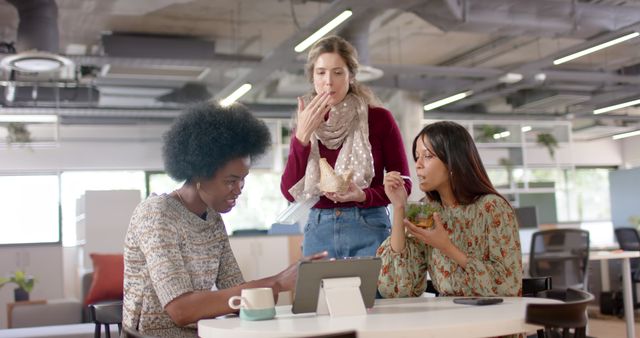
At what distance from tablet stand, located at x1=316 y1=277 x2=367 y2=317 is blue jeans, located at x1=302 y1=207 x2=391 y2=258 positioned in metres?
0.68

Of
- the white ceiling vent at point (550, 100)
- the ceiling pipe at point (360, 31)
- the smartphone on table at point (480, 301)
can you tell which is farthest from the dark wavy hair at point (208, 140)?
the white ceiling vent at point (550, 100)

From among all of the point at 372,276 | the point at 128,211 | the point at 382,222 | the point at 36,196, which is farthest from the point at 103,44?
the point at 372,276

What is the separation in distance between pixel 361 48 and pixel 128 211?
125 inches

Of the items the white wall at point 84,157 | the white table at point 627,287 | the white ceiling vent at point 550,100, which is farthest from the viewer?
the white ceiling vent at point 550,100

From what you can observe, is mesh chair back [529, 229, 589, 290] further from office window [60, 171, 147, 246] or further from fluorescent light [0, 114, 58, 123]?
office window [60, 171, 147, 246]

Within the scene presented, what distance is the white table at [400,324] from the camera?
1.50 metres

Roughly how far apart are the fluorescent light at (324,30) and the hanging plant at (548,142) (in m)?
6.60

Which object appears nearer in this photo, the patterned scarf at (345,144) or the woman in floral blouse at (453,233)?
the woman in floral blouse at (453,233)

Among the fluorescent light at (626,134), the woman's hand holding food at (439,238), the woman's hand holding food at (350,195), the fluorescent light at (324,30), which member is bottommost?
the woman's hand holding food at (439,238)

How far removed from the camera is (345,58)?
8.63 feet

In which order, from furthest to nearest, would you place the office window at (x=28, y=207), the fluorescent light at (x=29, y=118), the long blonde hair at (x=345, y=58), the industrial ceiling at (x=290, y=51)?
1. the office window at (x=28, y=207)
2. the fluorescent light at (x=29, y=118)
3. the industrial ceiling at (x=290, y=51)
4. the long blonde hair at (x=345, y=58)

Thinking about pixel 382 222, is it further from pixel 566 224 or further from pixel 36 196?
pixel 36 196

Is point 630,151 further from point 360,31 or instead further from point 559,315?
point 559,315

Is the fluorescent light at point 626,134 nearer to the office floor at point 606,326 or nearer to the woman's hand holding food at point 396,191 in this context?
the office floor at point 606,326
